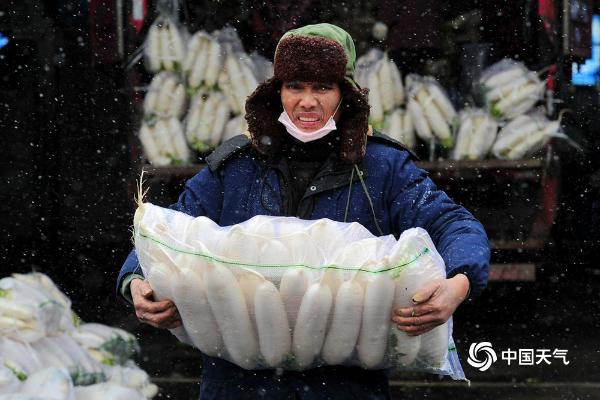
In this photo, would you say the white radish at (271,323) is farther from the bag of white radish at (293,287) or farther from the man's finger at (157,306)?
the man's finger at (157,306)

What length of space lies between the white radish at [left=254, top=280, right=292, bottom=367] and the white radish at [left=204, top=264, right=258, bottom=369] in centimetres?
3

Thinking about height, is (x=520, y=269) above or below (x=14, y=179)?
below

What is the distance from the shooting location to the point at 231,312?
7.52ft

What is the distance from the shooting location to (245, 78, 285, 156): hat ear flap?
2600 mm

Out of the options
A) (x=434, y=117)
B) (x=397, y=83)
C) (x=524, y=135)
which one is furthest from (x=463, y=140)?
(x=397, y=83)

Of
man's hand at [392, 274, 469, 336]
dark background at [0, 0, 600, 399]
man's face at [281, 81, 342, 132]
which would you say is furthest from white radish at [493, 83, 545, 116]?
man's hand at [392, 274, 469, 336]

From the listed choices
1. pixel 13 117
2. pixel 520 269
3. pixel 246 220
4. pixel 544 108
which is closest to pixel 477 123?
pixel 544 108

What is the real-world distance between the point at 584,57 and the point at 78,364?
2688 millimetres

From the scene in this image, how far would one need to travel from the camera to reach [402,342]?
2.32 meters

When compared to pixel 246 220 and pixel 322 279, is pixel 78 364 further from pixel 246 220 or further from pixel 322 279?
pixel 322 279

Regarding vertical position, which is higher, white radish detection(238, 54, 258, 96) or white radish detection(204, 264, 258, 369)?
white radish detection(238, 54, 258, 96)

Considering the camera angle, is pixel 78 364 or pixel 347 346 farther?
pixel 78 364

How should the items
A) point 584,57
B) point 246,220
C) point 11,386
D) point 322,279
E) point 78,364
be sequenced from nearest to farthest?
1. point 322,279
2. point 246,220
3. point 11,386
4. point 78,364
5. point 584,57

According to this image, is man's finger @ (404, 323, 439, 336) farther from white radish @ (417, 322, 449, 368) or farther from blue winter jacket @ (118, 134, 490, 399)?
blue winter jacket @ (118, 134, 490, 399)
